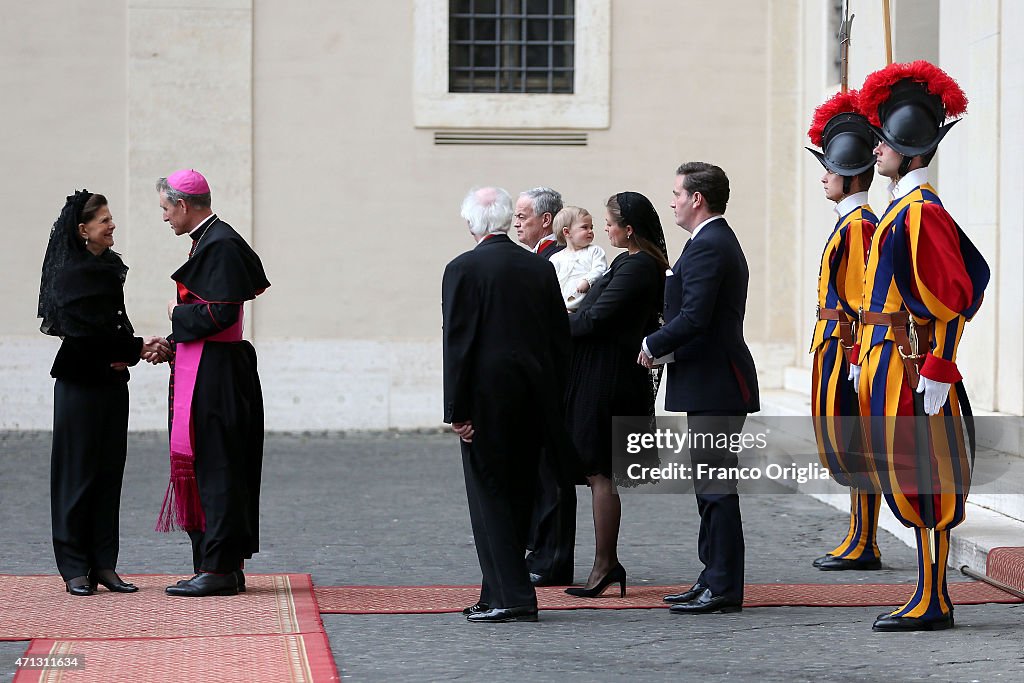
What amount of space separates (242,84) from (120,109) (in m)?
1.10

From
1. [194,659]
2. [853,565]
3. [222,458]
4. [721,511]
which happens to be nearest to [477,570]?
[222,458]

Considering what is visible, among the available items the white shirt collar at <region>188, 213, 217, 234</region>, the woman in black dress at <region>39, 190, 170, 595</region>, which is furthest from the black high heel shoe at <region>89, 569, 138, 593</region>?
the white shirt collar at <region>188, 213, 217, 234</region>

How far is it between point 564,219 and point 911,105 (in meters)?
2.11

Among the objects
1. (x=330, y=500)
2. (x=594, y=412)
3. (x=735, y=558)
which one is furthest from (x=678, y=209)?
(x=330, y=500)

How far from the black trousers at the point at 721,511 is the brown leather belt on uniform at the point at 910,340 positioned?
2.72 ft

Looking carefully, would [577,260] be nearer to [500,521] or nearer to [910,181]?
[500,521]

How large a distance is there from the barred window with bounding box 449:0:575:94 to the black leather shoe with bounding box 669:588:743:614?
8.80 m

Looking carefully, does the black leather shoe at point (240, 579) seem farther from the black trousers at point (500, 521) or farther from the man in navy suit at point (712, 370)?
the man in navy suit at point (712, 370)

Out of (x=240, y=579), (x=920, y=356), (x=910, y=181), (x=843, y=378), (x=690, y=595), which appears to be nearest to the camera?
(x=920, y=356)

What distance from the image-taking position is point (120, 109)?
1409cm

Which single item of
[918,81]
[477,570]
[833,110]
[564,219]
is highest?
[833,110]

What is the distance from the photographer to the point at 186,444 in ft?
22.8

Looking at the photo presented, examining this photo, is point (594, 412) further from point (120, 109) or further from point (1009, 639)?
point (120, 109)

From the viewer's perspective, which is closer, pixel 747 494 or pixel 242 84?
pixel 747 494
